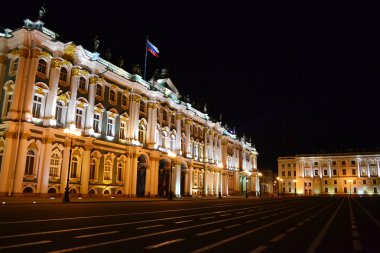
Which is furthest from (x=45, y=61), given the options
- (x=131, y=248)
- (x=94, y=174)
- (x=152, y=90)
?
(x=131, y=248)

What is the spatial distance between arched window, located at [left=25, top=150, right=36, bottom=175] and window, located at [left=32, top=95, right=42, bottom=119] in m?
3.83

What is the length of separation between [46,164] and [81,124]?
715 centimetres

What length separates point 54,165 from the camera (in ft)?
119

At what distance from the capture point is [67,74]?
39312mm

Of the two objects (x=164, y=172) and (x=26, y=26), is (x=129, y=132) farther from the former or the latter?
(x=26, y=26)

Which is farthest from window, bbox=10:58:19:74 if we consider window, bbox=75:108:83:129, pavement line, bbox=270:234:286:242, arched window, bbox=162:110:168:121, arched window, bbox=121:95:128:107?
pavement line, bbox=270:234:286:242

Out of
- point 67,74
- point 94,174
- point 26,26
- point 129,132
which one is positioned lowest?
point 94,174

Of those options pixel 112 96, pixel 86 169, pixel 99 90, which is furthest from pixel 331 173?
pixel 86 169

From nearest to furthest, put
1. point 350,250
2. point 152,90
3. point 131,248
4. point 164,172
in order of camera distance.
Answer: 1. point 131,248
2. point 350,250
3. point 152,90
4. point 164,172

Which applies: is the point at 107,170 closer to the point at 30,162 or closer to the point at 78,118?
the point at 78,118

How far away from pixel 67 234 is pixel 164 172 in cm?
4818

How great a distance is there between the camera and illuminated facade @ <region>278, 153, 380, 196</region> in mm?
133125

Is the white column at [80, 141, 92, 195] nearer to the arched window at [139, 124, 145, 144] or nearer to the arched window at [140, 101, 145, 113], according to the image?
the arched window at [139, 124, 145, 144]

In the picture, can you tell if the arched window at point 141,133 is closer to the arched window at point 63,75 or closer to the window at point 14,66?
the arched window at point 63,75
